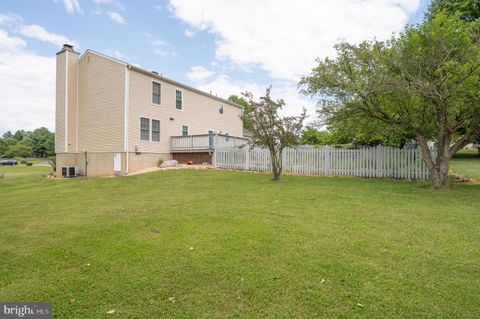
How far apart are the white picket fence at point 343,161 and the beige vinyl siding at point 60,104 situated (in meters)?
11.5

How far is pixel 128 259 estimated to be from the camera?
368cm

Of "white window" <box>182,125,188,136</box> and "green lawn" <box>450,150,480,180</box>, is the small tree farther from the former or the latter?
"white window" <box>182,125,188,136</box>

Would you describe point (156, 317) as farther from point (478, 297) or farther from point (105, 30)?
point (105, 30)

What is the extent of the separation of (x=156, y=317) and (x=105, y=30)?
1606cm

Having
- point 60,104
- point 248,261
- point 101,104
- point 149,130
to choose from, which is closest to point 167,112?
point 149,130

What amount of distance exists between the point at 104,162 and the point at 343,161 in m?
13.8

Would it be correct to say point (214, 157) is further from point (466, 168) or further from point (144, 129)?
point (466, 168)

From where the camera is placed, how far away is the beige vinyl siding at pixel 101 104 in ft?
54.6

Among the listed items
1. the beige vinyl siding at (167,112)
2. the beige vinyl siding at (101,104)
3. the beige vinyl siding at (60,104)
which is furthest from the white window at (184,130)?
the beige vinyl siding at (60,104)

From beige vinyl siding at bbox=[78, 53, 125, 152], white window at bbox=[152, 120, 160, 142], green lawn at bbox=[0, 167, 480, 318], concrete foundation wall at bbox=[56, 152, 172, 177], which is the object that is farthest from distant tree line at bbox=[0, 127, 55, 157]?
green lawn at bbox=[0, 167, 480, 318]

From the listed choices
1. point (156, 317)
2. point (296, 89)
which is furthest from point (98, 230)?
point (296, 89)

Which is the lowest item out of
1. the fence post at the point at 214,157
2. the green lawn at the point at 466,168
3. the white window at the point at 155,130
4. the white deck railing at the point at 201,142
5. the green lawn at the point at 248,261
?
the green lawn at the point at 248,261

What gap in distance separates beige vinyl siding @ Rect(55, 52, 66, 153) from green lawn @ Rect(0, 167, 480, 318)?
14349 mm

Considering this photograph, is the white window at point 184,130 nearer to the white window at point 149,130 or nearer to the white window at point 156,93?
the white window at point 149,130
